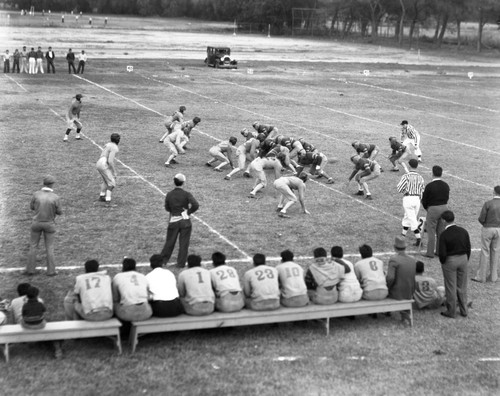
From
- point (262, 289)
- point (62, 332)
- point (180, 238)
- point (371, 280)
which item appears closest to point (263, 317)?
point (262, 289)

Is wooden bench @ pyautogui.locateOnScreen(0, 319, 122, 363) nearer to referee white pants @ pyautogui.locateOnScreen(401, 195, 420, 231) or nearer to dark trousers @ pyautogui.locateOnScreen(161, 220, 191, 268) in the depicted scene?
dark trousers @ pyautogui.locateOnScreen(161, 220, 191, 268)

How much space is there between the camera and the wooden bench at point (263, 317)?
38.7 feet

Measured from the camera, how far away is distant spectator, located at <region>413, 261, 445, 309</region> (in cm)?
1379

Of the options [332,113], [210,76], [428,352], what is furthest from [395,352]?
[210,76]

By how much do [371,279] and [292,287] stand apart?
1.45 meters

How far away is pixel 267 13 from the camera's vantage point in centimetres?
11156

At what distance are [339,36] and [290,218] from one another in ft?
316

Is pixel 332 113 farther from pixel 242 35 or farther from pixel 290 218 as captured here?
pixel 242 35

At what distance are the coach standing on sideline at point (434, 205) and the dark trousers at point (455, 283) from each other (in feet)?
11.0

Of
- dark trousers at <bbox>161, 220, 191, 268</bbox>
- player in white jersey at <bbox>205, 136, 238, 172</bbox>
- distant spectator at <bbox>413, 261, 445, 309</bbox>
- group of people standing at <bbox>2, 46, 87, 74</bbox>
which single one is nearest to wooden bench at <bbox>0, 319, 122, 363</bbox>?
dark trousers at <bbox>161, 220, 191, 268</bbox>

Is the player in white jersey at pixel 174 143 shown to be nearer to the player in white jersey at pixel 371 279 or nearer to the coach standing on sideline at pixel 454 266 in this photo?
the player in white jersey at pixel 371 279

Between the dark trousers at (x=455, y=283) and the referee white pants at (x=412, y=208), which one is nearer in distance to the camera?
the dark trousers at (x=455, y=283)

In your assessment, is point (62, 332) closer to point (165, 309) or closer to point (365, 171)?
point (165, 309)

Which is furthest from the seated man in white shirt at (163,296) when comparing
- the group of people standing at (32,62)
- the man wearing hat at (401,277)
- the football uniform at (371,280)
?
the group of people standing at (32,62)
